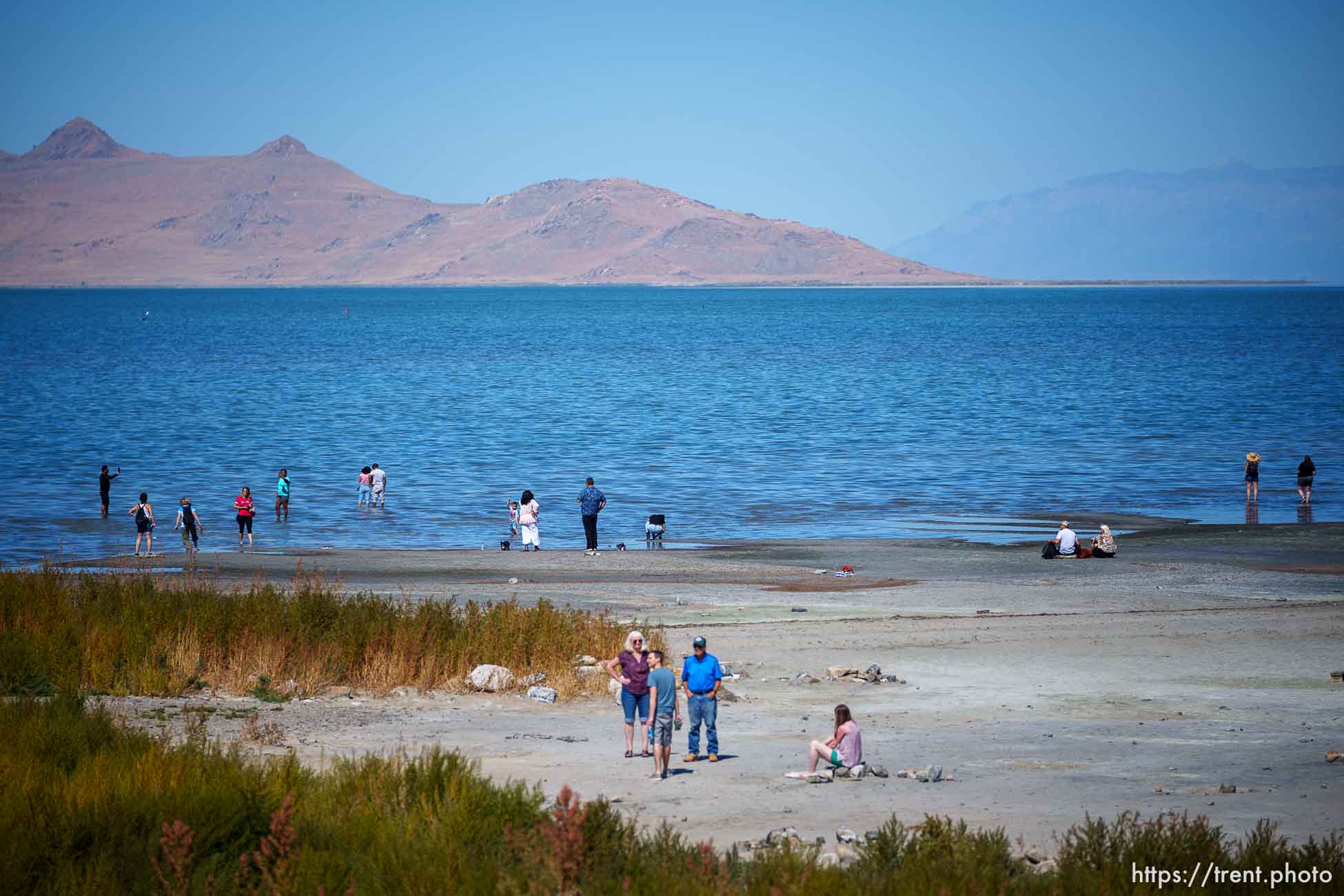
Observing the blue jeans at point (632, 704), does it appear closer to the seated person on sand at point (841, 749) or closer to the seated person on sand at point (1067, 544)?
the seated person on sand at point (841, 749)

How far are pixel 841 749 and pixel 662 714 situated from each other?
1.71 m

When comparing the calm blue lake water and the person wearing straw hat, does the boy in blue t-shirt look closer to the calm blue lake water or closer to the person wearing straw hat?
the calm blue lake water

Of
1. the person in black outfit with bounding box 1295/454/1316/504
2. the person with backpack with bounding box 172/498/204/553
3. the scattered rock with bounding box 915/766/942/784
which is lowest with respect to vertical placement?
the scattered rock with bounding box 915/766/942/784

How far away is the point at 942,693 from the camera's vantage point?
53.4 ft

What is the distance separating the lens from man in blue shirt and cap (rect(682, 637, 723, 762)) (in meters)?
13.1

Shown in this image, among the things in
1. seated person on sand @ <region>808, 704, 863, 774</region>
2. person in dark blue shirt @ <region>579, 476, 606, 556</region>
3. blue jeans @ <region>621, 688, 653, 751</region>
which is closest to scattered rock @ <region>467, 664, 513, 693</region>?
blue jeans @ <region>621, 688, 653, 751</region>

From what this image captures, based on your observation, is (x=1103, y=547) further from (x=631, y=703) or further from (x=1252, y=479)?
(x=631, y=703)

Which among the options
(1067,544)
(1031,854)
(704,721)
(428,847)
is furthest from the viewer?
(1067,544)

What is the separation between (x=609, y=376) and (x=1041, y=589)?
71055mm

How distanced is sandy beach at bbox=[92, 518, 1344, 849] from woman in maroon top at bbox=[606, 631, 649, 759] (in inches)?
11.1

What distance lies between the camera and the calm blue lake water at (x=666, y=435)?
36.4 metres

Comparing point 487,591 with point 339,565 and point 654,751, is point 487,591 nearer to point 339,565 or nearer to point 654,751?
point 339,565

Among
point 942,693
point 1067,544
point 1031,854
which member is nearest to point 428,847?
point 1031,854

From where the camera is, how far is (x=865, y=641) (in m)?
19.5
